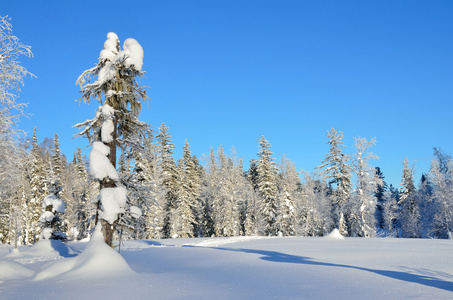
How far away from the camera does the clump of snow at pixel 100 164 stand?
11.4 m

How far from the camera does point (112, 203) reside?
11.5 meters

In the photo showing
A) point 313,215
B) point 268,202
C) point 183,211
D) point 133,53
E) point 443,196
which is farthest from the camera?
point 313,215

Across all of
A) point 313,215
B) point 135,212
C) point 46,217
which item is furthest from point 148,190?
point 313,215

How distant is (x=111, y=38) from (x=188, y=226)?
36.6 meters

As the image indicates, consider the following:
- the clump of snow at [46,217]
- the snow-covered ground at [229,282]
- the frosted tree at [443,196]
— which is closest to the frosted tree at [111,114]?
the snow-covered ground at [229,282]

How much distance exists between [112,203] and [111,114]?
349 centimetres

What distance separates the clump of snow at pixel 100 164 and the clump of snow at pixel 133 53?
3.56 m

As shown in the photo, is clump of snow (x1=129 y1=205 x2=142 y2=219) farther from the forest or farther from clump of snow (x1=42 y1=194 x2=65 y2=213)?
clump of snow (x1=42 y1=194 x2=65 y2=213)

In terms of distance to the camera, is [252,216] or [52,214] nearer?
[52,214]

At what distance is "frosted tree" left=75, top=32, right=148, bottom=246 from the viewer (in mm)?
11512

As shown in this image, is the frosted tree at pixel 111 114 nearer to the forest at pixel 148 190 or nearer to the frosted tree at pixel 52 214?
the forest at pixel 148 190

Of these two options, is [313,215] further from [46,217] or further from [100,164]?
[100,164]

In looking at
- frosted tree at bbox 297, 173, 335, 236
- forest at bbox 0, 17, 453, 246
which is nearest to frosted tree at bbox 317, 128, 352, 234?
forest at bbox 0, 17, 453, 246

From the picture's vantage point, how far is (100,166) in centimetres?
1146
